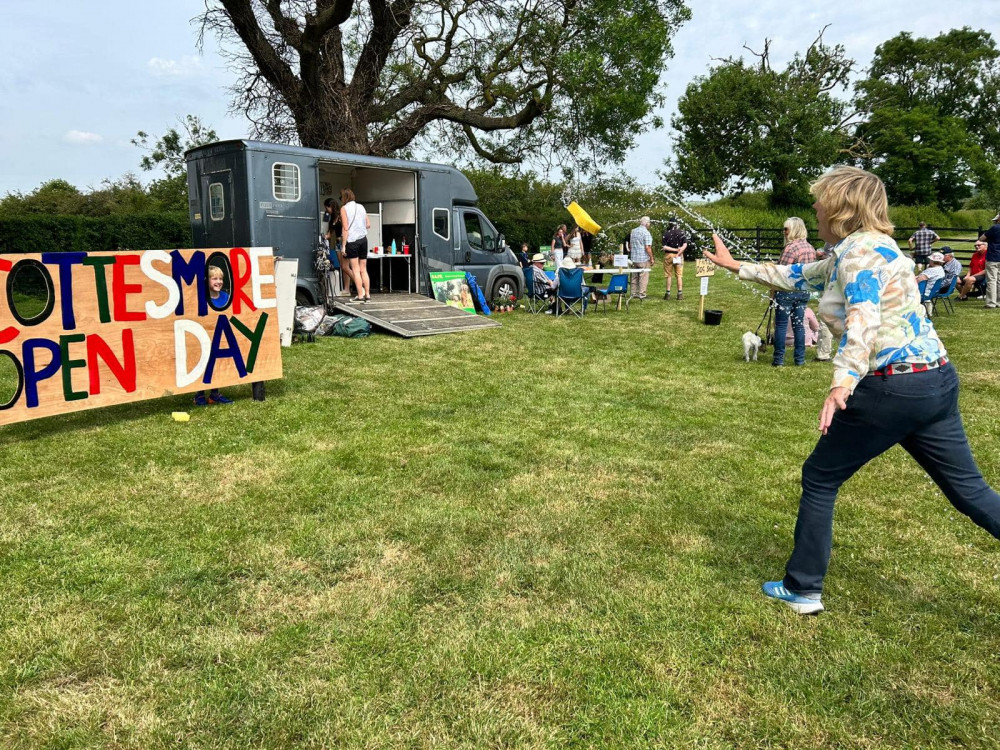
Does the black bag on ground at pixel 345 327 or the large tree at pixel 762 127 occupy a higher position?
the large tree at pixel 762 127

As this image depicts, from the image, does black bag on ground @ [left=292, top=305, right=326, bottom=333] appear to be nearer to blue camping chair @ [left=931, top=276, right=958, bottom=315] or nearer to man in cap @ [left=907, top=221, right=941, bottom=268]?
blue camping chair @ [left=931, top=276, right=958, bottom=315]

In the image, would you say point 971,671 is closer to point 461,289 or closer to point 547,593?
point 547,593

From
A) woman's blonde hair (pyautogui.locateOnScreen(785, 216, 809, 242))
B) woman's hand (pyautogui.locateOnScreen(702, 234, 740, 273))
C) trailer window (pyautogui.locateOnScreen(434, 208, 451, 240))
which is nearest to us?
woman's hand (pyautogui.locateOnScreen(702, 234, 740, 273))

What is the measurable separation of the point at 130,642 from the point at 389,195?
1125cm

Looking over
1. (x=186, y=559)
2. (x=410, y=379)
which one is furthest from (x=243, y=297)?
(x=186, y=559)

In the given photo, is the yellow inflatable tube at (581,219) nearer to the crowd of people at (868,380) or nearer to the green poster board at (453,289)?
the green poster board at (453,289)

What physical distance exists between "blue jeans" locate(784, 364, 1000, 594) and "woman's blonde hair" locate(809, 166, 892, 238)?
59 centimetres

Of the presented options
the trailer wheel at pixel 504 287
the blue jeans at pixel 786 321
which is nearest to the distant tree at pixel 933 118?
the trailer wheel at pixel 504 287

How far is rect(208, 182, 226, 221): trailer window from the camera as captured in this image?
1025 centimetres

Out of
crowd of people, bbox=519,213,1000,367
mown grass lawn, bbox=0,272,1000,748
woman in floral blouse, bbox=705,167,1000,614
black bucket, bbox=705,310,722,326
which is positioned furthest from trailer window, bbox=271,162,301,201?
woman in floral blouse, bbox=705,167,1000,614

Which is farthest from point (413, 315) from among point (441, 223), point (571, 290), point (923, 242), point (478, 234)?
point (923, 242)

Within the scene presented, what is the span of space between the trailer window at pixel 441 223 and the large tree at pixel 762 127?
3047cm

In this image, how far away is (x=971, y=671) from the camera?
2.53m

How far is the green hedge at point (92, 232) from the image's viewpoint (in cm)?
1481
